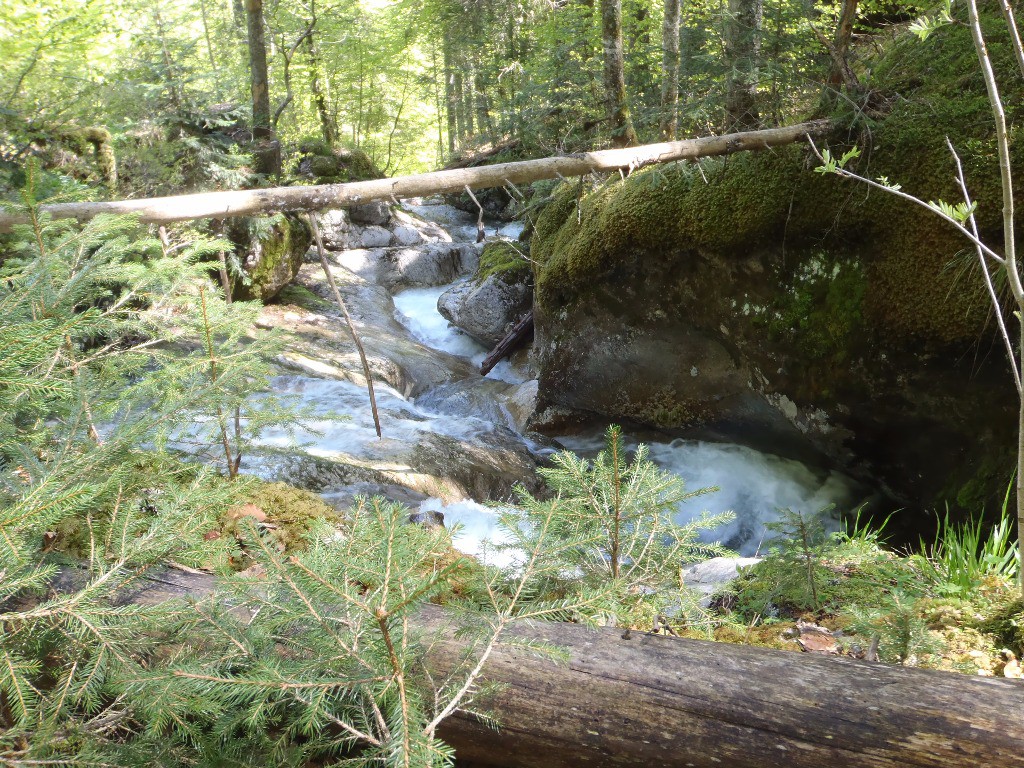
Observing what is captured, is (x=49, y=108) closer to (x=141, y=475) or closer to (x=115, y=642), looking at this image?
(x=141, y=475)

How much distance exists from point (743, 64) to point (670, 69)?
2.60m

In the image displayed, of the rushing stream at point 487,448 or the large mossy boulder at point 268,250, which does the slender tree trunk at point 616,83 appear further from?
the large mossy boulder at point 268,250

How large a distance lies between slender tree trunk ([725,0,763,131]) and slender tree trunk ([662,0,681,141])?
1.90 feet

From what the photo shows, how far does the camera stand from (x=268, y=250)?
10.3 metres

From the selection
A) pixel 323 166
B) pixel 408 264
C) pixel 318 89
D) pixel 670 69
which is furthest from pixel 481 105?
pixel 670 69

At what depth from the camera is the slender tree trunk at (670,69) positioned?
7316 millimetres

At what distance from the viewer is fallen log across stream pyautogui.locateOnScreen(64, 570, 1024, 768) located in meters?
1.58

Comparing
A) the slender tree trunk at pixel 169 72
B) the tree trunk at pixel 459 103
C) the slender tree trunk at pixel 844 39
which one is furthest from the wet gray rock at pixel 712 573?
the tree trunk at pixel 459 103

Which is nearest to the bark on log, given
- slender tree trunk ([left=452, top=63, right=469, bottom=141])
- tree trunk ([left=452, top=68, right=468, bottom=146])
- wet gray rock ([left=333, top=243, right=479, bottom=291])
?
wet gray rock ([left=333, top=243, right=479, bottom=291])

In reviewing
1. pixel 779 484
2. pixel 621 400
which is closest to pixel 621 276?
pixel 621 400

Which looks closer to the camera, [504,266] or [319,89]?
[504,266]

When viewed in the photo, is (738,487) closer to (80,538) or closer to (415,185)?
(415,185)

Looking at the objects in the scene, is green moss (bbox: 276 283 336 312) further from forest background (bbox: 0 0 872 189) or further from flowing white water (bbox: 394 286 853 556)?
flowing white water (bbox: 394 286 853 556)

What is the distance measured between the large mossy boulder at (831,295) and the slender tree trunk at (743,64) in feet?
2.14
